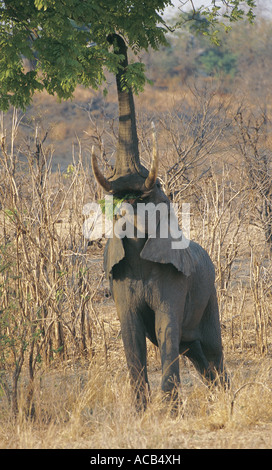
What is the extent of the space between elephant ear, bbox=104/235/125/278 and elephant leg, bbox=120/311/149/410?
34 centimetres

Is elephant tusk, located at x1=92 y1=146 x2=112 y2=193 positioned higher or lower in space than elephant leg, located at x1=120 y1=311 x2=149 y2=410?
higher

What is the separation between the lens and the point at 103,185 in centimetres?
455

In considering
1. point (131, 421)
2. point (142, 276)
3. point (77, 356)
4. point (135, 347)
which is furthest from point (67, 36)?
point (77, 356)

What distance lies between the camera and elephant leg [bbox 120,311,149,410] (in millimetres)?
4852

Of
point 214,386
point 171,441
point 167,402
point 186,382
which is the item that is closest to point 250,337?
point 186,382

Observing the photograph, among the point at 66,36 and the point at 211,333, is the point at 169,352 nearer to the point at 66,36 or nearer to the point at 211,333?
the point at 211,333

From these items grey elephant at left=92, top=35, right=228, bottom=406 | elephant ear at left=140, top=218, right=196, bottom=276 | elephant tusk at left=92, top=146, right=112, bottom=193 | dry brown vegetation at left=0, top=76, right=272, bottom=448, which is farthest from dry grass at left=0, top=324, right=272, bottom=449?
elephant tusk at left=92, top=146, right=112, bottom=193

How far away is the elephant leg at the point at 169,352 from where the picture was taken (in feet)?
15.6

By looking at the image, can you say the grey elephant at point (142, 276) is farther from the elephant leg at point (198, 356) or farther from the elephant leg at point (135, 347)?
the elephant leg at point (198, 356)

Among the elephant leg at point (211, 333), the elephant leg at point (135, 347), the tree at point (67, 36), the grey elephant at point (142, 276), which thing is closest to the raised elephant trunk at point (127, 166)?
the grey elephant at point (142, 276)

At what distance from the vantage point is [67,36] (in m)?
5.40

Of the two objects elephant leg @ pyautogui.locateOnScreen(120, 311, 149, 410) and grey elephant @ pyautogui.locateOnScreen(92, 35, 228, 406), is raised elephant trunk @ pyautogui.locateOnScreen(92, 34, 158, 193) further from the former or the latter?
elephant leg @ pyautogui.locateOnScreen(120, 311, 149, 410)

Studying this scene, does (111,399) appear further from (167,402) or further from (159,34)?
(159,34)

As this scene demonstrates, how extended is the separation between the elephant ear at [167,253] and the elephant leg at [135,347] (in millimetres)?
438
